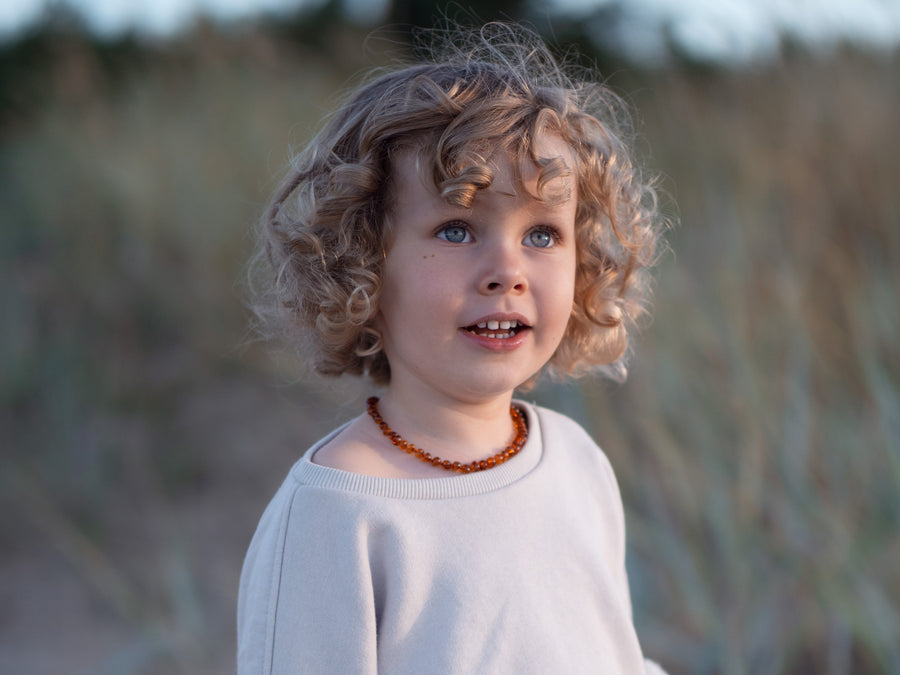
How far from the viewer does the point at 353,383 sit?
5.00 ft

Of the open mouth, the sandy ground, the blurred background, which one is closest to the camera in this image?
the open mouth

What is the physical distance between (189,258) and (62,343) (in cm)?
75

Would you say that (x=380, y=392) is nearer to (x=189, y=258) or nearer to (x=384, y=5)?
(x=189, y=258)

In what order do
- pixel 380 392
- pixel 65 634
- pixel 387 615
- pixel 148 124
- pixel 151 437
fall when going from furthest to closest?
pixel 148 124 → pixel 151 437 → pixel 65 634 → pixel 380 392 → pixel 387 615

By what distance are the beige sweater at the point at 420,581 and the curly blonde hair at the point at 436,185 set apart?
0.69ft

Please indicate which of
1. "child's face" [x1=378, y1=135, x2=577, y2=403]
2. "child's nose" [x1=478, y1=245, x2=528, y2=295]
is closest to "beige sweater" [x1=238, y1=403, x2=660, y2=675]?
"child's face" [x1=378, y1=135, x2=577, y2=403]

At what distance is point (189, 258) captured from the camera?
4.54 meters

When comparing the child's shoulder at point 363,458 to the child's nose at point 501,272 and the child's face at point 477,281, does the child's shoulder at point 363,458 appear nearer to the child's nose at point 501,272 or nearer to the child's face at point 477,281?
the child's face at point 477,281

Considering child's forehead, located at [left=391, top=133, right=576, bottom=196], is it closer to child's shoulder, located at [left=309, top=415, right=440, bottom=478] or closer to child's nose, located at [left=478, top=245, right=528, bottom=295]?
child's nose, located at [left=478, top=245, right=528, bottom=295]

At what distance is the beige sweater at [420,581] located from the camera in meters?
1.04

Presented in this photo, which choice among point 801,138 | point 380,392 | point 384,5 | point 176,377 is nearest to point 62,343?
point 176,377

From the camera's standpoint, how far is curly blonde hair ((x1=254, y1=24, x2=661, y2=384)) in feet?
3.76

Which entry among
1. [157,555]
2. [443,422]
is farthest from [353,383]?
[157,555]

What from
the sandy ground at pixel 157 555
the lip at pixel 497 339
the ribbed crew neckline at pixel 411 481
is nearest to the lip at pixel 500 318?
the lip at pixel 497 339
